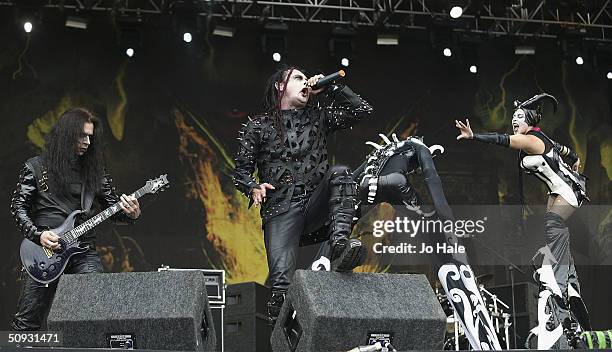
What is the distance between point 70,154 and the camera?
5.00 metres

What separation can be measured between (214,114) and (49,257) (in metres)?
7.01

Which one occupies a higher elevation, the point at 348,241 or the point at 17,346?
the point at 348,241

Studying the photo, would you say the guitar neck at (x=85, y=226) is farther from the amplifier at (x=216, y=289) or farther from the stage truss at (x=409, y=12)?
the stage truss at (x=409, y=12)

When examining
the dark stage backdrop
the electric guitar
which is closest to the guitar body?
the electric guitar

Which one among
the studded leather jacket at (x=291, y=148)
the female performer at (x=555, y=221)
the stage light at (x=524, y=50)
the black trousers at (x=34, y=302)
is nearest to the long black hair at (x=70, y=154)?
the black trousers at (x=34, y=302)

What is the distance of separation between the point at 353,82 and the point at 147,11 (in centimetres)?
289

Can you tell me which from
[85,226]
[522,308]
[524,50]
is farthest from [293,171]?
[524,50]

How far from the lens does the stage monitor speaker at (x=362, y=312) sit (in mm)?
3408

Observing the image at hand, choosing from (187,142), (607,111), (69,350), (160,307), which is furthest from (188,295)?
(607,111)

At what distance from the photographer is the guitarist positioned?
4.77 meters

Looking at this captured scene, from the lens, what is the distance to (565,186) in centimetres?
661

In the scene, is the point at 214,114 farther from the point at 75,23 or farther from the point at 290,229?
the point at 290,229

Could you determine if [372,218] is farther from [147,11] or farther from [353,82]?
[147,11]

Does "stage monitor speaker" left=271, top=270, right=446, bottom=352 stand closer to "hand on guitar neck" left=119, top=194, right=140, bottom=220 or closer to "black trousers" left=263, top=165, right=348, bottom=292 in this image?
"black trousers" left=263, top=165, right=348, bottom=292
